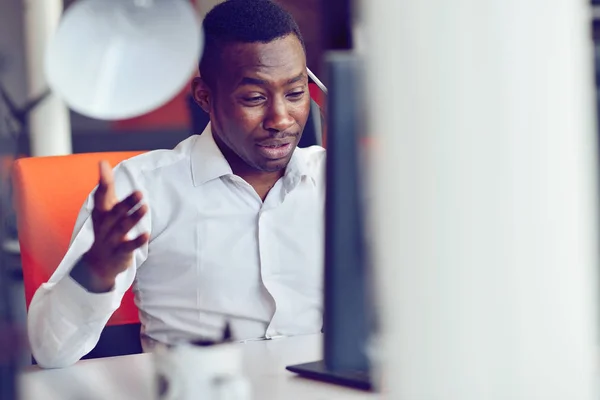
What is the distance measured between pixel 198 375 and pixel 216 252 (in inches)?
30.7

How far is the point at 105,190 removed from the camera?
0.80 metres

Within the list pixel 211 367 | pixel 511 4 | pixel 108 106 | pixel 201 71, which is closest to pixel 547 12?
pixel 511 4

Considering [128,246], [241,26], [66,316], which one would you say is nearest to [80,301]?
[66,316]

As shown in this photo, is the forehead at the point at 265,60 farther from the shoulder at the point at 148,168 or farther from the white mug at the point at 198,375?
the white mug at the point at 198,375

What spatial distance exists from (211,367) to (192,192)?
0.82m

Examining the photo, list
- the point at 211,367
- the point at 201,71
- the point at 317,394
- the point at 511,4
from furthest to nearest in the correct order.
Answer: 1. the point at 201,71
2. the point at 317,394
3. the point at 211,367
4. the point at 511,4

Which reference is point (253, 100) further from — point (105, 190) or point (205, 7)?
point (105, 190)

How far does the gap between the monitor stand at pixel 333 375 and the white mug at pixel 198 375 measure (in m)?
0.21

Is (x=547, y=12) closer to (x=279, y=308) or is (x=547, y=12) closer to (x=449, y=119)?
(x=449, y=119)

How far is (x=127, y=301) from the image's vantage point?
1.42m

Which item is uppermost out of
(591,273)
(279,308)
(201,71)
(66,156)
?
(201,71)

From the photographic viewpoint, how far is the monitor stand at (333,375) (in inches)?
31.9

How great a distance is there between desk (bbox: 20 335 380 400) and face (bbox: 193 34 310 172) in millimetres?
425

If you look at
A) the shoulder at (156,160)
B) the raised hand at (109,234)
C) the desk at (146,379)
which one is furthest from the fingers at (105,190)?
the shoulder at (156,160)
